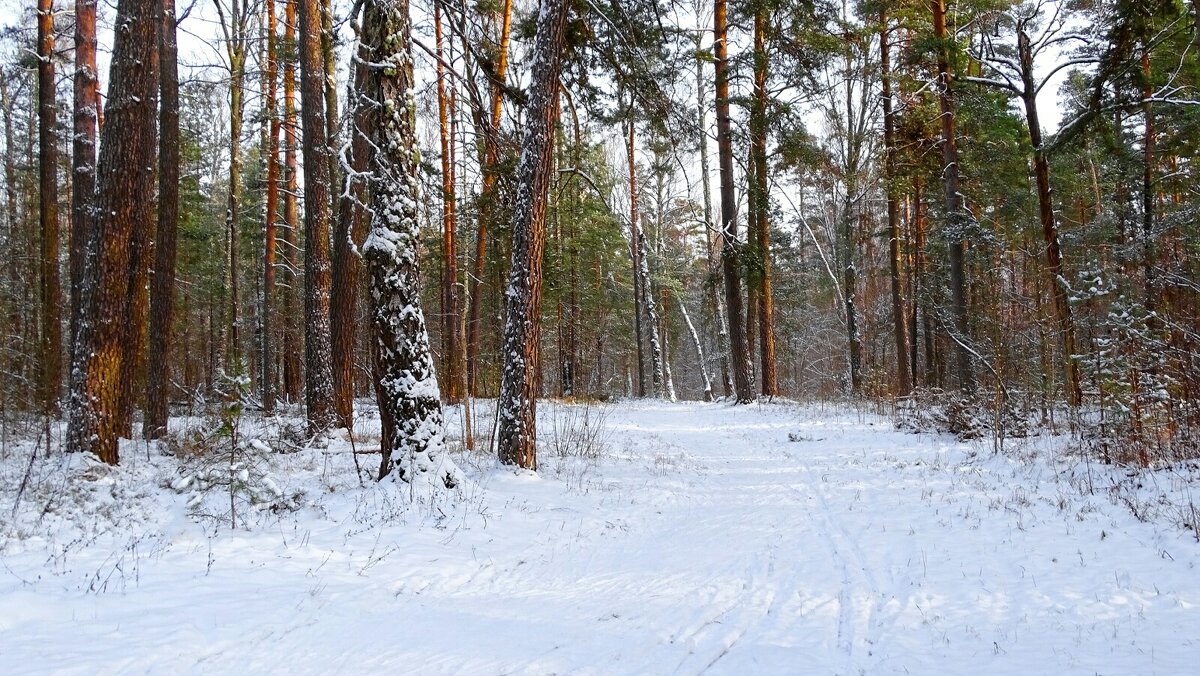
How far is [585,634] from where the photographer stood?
3.34 m

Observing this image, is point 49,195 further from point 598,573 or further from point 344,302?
point 598,573

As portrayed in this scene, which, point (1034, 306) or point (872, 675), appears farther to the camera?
point (1034, 306)

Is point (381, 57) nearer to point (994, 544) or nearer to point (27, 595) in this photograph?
point (27, 595)

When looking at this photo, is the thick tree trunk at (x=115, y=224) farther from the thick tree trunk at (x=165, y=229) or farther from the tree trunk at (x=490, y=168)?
the tree trunk at (x=490, y=168)

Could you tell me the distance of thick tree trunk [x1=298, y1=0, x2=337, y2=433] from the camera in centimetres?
987

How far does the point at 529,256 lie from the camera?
279 inches

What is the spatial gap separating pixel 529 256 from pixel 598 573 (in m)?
3.91

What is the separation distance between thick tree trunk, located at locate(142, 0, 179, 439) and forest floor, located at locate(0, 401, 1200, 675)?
3.52 meters

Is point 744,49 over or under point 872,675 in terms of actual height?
over

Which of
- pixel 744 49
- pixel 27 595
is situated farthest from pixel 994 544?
pixel 744 49

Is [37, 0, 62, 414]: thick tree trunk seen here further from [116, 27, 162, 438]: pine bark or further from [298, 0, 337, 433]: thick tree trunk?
[298, 0, 337, 433]: thick tree trunk

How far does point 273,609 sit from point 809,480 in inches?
232

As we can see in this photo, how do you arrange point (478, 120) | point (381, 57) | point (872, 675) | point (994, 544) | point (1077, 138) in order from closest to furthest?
point (872, 675) → point (994, 544) → point (381, 57) → point (478, 120) → point (1077, 138)

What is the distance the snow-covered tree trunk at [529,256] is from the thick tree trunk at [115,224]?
4.83 meters
